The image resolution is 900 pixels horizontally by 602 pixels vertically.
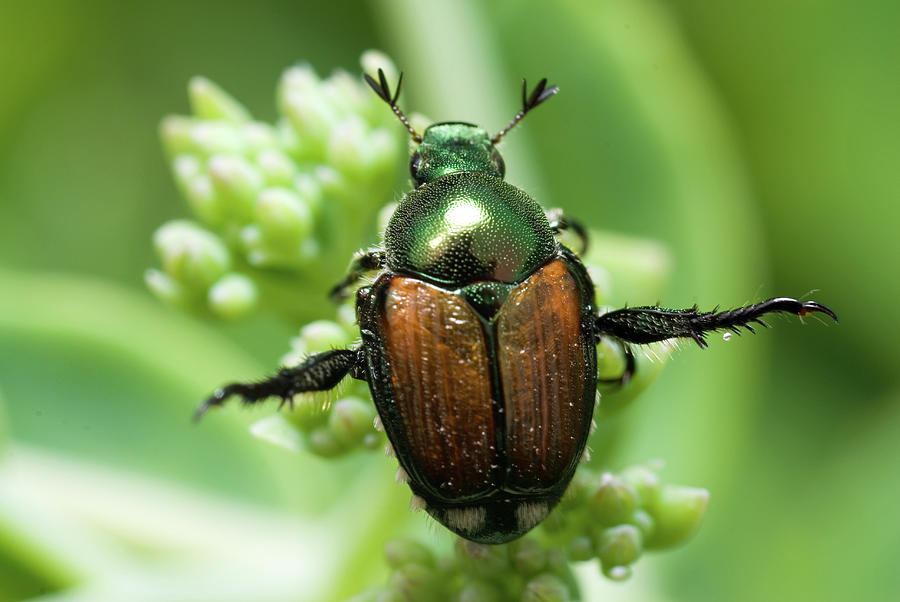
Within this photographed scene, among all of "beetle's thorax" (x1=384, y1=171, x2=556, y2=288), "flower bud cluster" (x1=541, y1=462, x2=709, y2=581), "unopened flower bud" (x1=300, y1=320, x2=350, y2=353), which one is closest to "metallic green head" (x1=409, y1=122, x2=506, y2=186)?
"beetle's thorax" (x1=384, y1=171, x2=556, y2=288)

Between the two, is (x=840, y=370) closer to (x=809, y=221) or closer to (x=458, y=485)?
(x=809, y=221)

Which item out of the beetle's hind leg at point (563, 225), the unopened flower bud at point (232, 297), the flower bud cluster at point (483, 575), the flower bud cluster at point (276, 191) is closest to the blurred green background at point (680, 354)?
the flower bud cluster at point (276, 191)

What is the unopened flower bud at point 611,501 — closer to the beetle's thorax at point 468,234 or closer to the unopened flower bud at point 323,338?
the beetle's thorax at point 468,234

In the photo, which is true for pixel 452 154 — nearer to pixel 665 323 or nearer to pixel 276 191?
pixel 276 191

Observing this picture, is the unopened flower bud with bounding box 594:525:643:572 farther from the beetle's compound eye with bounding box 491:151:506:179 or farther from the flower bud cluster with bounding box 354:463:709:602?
the beetle's compound eye with bounding box 491:151:506:179

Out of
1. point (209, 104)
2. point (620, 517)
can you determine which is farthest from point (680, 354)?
point (209, 104)

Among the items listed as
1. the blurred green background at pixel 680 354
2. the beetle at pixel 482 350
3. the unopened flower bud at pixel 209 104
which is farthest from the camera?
the blurred green background at pixel 680 354
